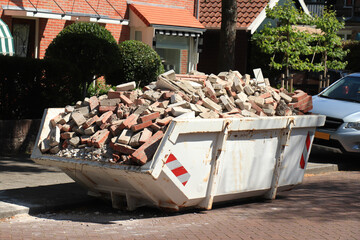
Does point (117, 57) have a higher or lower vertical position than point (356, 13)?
lower

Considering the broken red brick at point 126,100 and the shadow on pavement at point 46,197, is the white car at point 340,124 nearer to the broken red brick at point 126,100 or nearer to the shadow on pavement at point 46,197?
the shadow on pavement at point 46,197

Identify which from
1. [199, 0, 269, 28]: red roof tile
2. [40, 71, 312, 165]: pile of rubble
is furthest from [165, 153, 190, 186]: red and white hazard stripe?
[199, 0, 269, 28]: red roof tile

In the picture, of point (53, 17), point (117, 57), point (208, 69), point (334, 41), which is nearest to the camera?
point (117, 57)

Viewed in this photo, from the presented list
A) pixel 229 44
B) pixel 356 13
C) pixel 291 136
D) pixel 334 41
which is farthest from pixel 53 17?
pixel 356 13

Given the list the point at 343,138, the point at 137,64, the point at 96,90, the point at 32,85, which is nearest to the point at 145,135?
the point at 32,85

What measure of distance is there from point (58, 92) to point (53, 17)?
7.43 meters

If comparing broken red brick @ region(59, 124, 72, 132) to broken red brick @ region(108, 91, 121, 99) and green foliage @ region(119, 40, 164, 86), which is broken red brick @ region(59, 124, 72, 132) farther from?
green foliage @ region(119, 40, 164, 86)

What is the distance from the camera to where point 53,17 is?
19688mm

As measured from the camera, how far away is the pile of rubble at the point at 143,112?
7.52 metres

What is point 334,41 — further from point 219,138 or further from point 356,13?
point 356,13

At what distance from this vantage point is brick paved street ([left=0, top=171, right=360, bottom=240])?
23.5ft

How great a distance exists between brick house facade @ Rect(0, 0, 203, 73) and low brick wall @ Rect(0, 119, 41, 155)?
24.8 feet

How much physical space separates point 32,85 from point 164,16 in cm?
1167

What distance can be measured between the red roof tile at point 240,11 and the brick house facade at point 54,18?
352 centimetres
